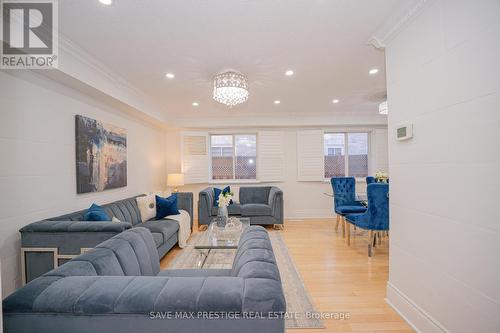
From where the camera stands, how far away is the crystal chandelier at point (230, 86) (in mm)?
2896

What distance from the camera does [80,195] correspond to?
2992 mm

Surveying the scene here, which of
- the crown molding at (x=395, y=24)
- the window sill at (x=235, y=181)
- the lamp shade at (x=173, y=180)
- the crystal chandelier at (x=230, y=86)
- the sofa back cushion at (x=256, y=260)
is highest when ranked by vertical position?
the crown molding at (x=395, y=24)

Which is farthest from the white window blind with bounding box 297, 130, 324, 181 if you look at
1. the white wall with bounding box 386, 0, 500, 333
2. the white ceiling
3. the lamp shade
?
the white wall with bounding box 386, 0, 500, 333

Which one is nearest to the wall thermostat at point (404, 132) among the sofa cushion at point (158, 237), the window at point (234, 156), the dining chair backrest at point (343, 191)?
the dining chair backrest at point (343, 191)

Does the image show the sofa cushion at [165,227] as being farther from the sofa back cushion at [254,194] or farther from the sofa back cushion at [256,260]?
the sofa back cushion at [254,194]

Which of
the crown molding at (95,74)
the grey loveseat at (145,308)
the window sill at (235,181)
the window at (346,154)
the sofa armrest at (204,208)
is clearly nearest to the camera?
the grey loveseat at (145,308)

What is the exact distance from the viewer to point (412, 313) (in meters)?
1.90

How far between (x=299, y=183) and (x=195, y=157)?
278 centimetres

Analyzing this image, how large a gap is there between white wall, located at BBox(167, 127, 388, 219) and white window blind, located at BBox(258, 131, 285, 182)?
0.63ft

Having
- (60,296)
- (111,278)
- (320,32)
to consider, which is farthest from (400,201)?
(60,296)

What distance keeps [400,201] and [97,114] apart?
4003 millimetres

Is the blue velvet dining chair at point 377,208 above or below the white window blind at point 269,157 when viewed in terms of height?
below

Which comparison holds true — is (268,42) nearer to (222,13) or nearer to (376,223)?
(222,13)

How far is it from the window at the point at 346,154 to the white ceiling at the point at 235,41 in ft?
7.23
